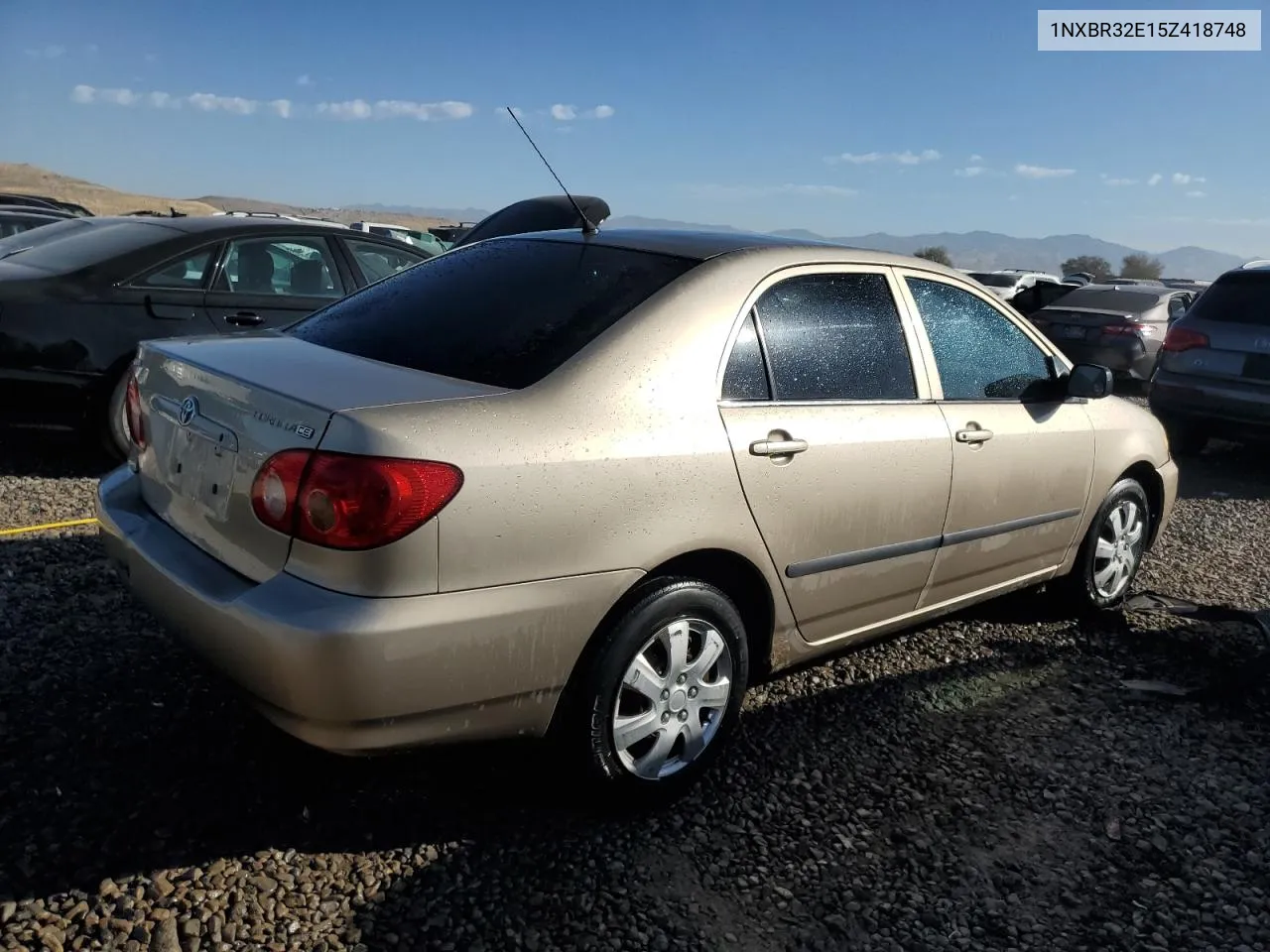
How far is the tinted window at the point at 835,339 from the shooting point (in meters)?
3.03

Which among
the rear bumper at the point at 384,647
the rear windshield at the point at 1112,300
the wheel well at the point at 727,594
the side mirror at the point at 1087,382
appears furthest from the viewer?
the rear windshield at the point at 1112,300

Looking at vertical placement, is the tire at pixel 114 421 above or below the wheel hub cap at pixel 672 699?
above

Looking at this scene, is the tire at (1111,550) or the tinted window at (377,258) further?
the tinted window at (377,258)

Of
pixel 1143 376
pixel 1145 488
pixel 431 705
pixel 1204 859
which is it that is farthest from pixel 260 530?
pixel 1143 376

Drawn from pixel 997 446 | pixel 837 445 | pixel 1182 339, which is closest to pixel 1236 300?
pixel 1182 339

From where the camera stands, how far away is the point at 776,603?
9.82 feet

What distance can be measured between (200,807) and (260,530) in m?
0.84

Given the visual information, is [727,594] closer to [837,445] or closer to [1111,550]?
[837,445]

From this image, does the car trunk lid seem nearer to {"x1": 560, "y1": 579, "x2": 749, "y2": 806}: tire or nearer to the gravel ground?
the gravel ground

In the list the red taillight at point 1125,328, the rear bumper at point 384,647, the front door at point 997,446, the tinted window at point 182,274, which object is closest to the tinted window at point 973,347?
the front door at point 997,446

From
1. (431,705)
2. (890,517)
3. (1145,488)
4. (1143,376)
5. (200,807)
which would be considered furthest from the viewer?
(1143,376)

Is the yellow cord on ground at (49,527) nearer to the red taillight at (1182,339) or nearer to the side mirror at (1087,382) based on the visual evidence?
the side mirror at (1087,382)

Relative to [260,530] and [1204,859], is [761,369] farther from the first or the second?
[1204,859]

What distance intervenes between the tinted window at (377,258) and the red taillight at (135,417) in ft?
11.9
